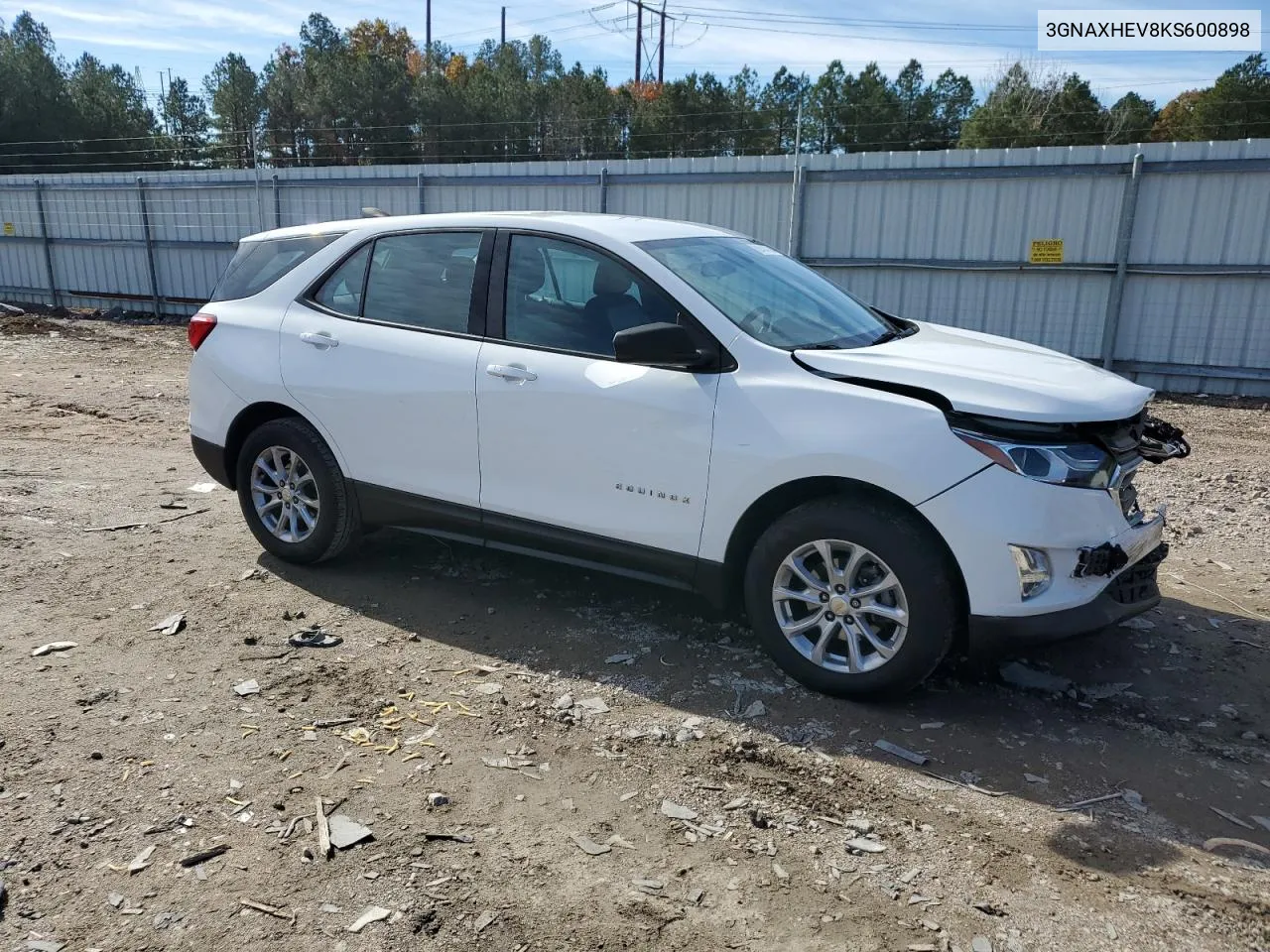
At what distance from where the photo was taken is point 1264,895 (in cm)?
280

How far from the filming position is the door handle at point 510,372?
4393mm

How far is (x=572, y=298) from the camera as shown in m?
4.48

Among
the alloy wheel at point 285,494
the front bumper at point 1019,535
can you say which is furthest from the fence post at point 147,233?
the front bumper at point 1019,535

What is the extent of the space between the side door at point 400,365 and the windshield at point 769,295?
1002 millimetres

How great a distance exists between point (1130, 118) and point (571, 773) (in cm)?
3793

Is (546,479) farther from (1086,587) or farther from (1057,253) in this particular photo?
(1057,253)

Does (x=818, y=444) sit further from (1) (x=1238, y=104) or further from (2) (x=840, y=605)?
(1) (x=1238, y=104)

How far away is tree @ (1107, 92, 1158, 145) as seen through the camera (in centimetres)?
3388

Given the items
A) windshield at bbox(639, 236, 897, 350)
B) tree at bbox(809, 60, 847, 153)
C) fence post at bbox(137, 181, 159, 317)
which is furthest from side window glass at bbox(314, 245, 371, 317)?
tree at bbox(809, 60, 847, 153)

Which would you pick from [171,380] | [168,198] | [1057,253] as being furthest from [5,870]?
[168,198]

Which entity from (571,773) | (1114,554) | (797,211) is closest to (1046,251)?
(797,211)

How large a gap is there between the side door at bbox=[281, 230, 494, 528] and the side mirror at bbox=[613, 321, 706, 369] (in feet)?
3.04

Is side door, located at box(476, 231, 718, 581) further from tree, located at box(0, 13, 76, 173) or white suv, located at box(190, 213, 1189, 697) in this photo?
tree, located at box(0, 13, 76, 173)

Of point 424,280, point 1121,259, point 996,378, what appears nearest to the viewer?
point 996,378
